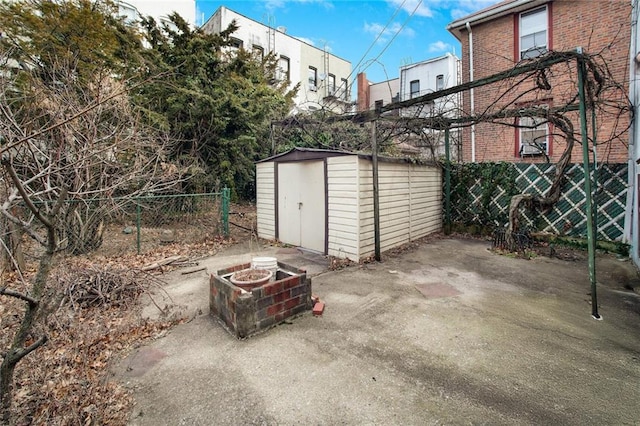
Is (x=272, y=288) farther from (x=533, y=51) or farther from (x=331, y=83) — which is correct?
(x=331, y=83)

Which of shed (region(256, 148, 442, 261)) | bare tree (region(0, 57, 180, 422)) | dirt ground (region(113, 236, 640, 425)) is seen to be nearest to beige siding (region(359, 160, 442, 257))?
shed (region(256, 148, 442, 261))

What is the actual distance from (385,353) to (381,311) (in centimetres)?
87

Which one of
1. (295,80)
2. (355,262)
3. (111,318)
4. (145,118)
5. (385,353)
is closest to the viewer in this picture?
(385,353)

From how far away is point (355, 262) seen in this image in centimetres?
538

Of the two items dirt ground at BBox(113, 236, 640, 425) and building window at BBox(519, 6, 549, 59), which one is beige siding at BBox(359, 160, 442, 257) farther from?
building window at BBox(519, 6, 549, 59)

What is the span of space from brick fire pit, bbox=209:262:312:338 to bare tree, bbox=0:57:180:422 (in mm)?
1408

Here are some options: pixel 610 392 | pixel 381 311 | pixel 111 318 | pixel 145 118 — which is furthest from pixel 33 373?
pixel 145 118

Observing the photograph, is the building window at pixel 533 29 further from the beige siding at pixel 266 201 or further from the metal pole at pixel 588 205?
the beige siding at pixel 266 201

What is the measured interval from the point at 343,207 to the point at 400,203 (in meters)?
1.67

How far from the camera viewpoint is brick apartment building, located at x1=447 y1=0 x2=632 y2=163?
7.54 m

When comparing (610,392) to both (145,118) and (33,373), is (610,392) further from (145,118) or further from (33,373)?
(145,118)

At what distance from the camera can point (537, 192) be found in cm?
682

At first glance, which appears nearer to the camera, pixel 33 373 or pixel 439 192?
pixel 33 373

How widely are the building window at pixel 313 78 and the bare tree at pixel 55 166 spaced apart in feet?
48.9
